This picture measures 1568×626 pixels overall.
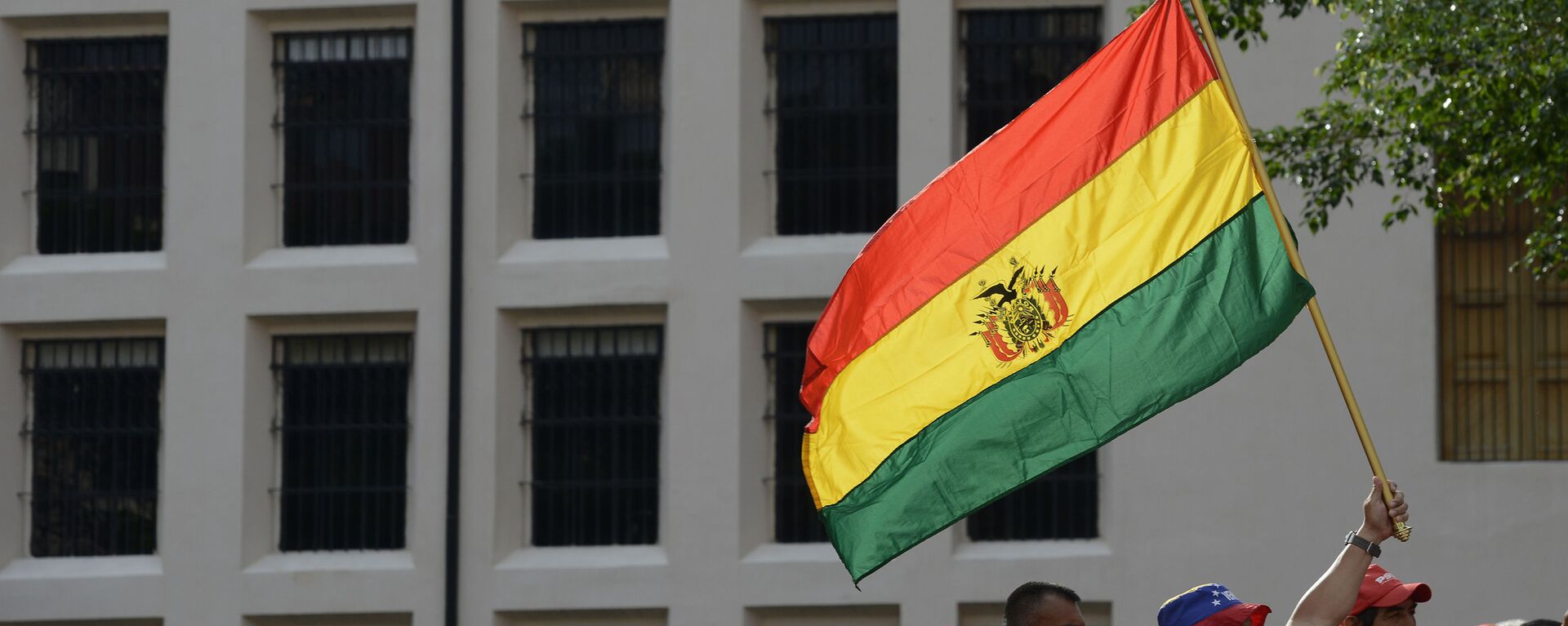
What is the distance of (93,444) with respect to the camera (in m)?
17.3

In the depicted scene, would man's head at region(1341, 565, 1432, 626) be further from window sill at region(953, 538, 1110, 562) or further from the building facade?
window sill at region(953, 538, 1110, 562)

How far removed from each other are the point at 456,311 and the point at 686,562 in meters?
2.63

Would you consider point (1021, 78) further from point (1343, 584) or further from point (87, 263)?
point (1343, 584)

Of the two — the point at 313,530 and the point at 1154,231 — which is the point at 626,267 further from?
the point at 1154,231

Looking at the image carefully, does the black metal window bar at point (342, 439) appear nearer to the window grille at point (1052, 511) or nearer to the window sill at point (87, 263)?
the window sill at point (87, 263)

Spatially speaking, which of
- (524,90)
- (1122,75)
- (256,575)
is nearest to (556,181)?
(524,90)

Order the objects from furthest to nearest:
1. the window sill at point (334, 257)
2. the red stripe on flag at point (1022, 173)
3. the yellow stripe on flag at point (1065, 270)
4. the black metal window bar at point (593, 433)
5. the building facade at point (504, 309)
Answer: the window sill at point (334, 257) → the black metal window bar at point (593, 433) → the building facade at point (504, 309) → the red stripe on flag at point (1022, 173) → the yellow stripe on flag at point (1065, 270)

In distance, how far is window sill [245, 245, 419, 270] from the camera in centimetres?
1689

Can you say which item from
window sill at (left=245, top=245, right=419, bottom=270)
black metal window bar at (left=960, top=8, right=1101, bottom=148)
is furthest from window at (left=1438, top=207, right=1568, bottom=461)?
window sill at (left=245, top=245, right=419, bottom=270)

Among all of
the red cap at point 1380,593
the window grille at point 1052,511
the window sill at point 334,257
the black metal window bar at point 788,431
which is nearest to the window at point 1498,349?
the window grille at point 1052,511

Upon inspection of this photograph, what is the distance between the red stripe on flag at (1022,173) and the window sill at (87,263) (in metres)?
10.8

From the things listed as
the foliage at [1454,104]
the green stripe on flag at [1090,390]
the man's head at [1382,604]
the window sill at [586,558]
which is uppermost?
the foliage at [1454,104]

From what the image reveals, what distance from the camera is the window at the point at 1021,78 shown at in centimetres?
1623

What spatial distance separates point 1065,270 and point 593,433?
32.0 ft
